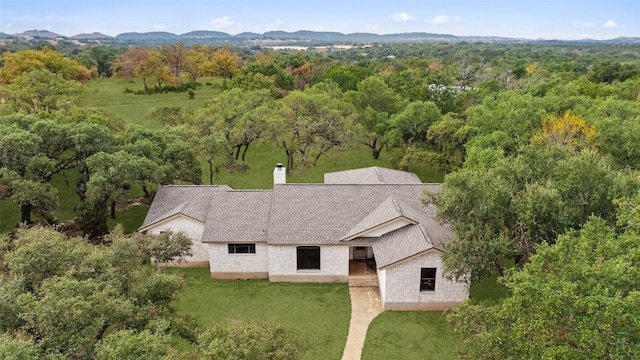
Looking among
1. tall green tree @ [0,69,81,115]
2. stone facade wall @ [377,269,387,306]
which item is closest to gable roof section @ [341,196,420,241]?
stone facade wall @ [377,269,387,306]

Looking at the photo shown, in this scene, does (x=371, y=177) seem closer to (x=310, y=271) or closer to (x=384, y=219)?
(x=384, y=219)

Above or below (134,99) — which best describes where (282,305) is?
below

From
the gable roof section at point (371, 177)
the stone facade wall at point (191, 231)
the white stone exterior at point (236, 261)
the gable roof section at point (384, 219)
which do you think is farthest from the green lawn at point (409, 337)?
the gable roof section at point (371, 177)

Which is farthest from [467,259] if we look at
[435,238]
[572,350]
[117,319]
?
[117,319]

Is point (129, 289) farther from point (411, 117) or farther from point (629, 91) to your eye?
point (629, 91)

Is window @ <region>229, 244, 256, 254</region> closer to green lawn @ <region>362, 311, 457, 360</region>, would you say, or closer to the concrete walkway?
the concrete walkway

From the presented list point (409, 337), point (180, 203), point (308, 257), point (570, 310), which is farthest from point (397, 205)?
point (570, 310)

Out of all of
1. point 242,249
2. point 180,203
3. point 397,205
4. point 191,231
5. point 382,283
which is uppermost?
point 397,205
